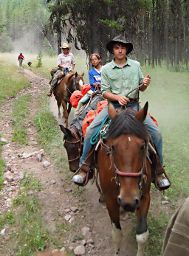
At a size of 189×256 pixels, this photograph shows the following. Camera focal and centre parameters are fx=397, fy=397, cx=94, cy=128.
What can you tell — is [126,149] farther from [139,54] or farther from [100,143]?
[139,54]

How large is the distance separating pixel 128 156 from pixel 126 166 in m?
0.11

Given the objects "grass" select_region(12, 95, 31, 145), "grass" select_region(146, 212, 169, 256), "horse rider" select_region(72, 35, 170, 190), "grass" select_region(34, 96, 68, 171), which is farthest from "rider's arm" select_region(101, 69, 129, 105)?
"grass" select_region(12, 95, 31, 145)

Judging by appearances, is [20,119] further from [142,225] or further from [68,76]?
[142,225]

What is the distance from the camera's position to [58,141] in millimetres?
10219

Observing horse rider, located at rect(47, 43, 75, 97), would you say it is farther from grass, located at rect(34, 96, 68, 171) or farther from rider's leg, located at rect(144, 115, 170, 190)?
rider's leg, located at rect(144, 115, 170, 190)

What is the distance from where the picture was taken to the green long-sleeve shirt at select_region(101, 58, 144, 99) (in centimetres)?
526

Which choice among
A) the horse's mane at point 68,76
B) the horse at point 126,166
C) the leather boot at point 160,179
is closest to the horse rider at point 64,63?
the horse's mane at point 68,76

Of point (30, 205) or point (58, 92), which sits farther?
point (58, 92)

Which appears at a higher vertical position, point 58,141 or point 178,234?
point 178,234

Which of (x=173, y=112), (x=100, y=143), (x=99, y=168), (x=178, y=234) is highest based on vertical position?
(x=178, y=234)

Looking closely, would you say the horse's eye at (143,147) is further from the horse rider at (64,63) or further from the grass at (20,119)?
the horse rider at (64,63)

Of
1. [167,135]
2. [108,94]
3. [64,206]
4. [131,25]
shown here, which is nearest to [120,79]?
[108,94]

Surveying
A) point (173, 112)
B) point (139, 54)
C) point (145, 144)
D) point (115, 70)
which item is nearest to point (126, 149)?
point (145, 144)

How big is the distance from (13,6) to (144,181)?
123 metres
